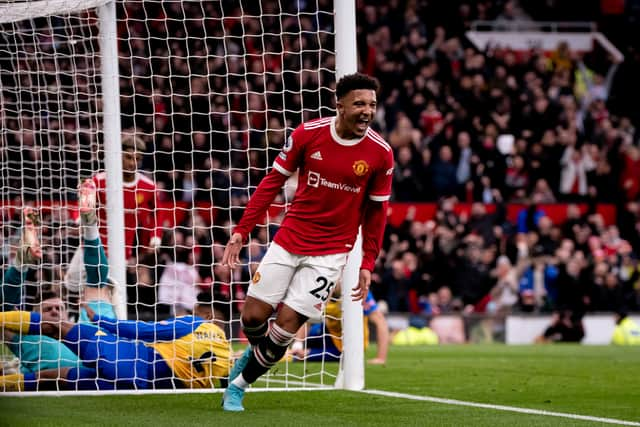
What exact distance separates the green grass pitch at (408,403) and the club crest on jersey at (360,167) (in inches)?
60.9

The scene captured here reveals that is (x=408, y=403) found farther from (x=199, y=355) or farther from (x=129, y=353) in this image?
(x=129, y=353)

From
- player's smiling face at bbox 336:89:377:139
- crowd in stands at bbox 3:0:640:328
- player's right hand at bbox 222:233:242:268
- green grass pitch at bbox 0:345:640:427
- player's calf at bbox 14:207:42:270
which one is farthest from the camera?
crowd in stands at bbox 3:0:640:328

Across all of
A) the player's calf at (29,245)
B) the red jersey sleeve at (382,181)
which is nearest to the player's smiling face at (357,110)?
the red jersey sleeve at (382,181)

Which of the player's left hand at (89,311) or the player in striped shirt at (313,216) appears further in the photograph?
the player's left hand at (89,311)

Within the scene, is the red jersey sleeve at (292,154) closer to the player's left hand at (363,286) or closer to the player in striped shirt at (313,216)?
the player in striped shirt at (313,216)

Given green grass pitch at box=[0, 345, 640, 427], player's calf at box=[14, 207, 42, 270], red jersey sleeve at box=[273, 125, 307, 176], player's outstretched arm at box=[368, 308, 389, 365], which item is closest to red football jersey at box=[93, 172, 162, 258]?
player's calf at box=[14, 207, 42, 270]

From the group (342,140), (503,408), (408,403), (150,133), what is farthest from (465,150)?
(342,140)

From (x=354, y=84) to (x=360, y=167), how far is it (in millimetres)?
536

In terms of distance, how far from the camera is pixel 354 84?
7785 mm

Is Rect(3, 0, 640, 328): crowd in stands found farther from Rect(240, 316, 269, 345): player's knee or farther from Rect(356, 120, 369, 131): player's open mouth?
Rect(356, 120, 369, 131): player's open mouth

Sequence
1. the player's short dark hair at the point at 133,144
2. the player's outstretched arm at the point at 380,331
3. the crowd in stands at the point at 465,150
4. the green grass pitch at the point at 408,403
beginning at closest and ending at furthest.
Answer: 1. the green grass pitch at the point at 408,403
2. the player's short dark hair at the point at 133,144
3. the player's outstretched arm at the point at 380,331
4. the crowd in stands at the point at 465,150

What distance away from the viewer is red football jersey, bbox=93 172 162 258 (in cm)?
1105

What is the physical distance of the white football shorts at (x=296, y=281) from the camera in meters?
7.86

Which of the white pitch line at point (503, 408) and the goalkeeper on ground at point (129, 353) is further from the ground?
the goalkeeper on ground at point (129, 353)
